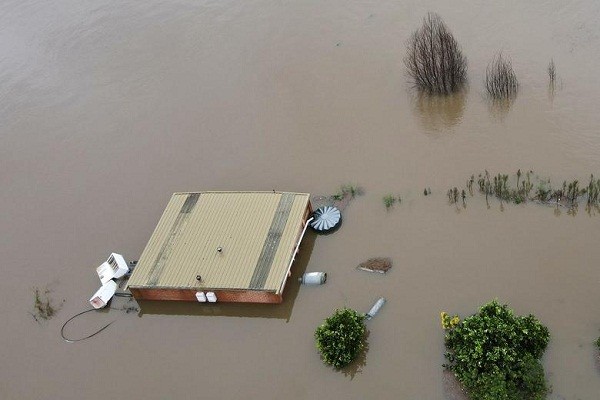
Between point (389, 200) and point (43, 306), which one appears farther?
point (389, 200)

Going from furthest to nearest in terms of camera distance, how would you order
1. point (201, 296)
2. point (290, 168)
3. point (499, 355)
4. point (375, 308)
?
1. point (290, 168)
2. point (201, 296)
3. point (375, 308)
4. point (499, 355)

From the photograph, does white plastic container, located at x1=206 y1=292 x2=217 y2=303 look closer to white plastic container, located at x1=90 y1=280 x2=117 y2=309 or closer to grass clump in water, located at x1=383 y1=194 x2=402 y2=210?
white plastic container, located at x1=90 y1=280 x2=117 y2=309

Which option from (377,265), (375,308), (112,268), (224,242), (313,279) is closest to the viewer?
(375,308)

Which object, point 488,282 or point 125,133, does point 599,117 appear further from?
point 125,133

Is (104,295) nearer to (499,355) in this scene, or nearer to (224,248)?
(224,248)

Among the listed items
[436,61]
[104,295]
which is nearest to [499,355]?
[104,295]

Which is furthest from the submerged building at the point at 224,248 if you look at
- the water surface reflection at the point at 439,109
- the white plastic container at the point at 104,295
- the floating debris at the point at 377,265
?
the water surface reflection at the point at 439,109
